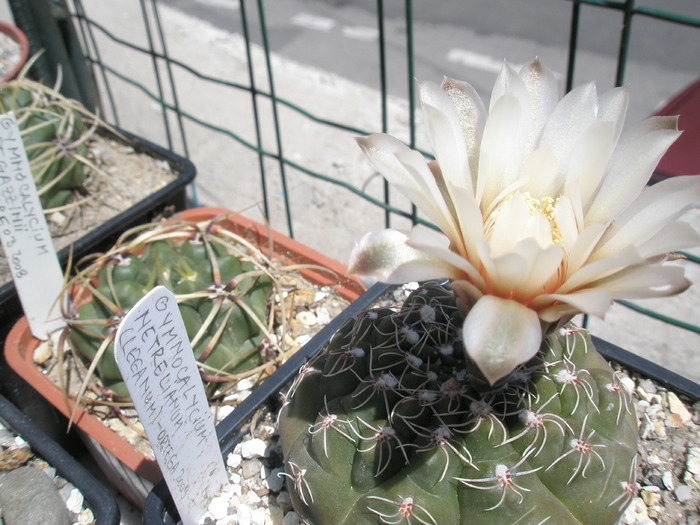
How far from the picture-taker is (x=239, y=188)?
1.94 metres

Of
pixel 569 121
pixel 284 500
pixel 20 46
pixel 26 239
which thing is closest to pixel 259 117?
pixel 20 46

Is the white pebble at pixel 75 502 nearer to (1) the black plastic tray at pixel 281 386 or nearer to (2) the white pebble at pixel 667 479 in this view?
(1) the black plastic tray at pixel 281 386

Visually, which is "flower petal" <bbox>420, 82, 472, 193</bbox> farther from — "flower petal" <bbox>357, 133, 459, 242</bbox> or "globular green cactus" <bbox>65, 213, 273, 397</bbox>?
"globular green cactus" <bbox>65, 213, 273, 397</bbox>

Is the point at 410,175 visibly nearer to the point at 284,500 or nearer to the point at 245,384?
the point at 284,500

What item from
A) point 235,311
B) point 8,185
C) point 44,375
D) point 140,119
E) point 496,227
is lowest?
point 140,119

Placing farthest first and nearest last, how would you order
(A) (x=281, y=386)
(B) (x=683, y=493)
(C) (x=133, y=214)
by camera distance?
(C) (x=133, y=214), (A) (x=281, y=386), (B) (x=683, y=493)

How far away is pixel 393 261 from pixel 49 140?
896mm

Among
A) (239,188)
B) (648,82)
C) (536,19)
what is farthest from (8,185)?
(536,19)

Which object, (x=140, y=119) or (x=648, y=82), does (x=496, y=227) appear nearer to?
(x=140, y=119)

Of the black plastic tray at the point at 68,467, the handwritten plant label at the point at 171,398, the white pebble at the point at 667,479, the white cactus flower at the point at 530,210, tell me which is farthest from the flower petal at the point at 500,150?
the black plastic tray at the point at 68,467

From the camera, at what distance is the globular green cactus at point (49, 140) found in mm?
1114

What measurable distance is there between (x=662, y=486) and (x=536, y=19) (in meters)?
2.85

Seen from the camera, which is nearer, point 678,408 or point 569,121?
point 569,121

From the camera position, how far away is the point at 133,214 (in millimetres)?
1131
